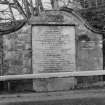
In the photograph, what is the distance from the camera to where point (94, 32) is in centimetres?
630

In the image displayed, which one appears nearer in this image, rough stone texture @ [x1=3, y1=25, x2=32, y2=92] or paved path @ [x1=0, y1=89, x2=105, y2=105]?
paved path @ [x1=0, y1=89, x2=105, y2=105]

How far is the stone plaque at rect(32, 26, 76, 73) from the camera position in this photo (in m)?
6.00

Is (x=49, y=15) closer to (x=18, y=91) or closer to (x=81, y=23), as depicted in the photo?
(x=81, y=23)

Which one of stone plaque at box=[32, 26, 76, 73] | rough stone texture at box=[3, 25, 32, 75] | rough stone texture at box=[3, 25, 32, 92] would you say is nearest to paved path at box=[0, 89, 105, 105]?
rough stone texture at box=[3, 25, 32, 92]

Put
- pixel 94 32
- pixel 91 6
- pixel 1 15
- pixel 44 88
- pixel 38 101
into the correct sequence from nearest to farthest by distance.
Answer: pixel 38 101, pixel 44 88, pixel 94 32, pixel 91 6, pixel 1 15

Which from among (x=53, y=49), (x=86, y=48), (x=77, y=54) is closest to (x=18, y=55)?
(x=53, y=49)

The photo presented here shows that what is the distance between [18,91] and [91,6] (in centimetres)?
737

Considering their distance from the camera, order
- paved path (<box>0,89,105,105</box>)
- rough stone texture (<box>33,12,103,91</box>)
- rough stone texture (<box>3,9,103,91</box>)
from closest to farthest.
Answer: paved path (<box>0,89,105,105</box>)
rough stone texture (<box>3,9,103,91</box>)
rough stone texture (<box>33,12,103,91</box>)

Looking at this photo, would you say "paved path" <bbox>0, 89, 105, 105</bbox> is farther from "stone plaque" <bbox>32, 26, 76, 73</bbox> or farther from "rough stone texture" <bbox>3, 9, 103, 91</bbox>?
"stone plaque" <bbox>32, 26, 76, 73</bbox>

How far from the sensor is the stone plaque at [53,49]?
6.00 m

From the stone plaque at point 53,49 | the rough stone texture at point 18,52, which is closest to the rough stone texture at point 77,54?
the rough stone texture at point 18,52

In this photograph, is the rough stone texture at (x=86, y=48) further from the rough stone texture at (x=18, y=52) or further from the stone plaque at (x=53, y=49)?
the rough stone texture at (x=18, y=52)

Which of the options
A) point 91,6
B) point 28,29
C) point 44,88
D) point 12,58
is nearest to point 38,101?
point 44,88

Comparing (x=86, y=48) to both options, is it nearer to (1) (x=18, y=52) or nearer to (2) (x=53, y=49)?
(2) (x=53, y=49)
